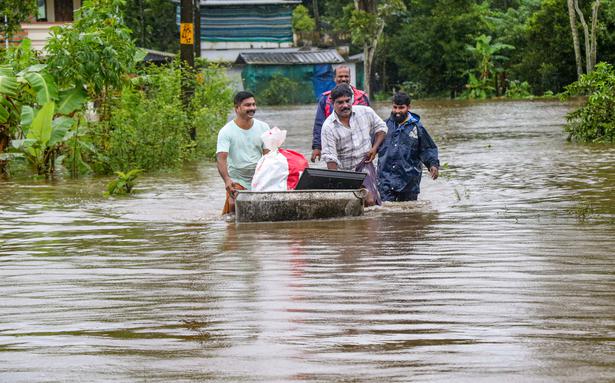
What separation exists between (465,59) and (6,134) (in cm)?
4273

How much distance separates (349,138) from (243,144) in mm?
1099

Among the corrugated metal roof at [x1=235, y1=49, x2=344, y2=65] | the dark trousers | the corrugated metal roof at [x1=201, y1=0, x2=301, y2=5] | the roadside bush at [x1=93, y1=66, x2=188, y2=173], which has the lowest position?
the dark trousers

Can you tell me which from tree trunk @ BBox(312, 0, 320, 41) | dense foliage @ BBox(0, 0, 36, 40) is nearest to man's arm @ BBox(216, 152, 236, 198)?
dense foliage @ BBox(0, 0, 36, 40)

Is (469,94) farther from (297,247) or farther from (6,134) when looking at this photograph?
(297,247)

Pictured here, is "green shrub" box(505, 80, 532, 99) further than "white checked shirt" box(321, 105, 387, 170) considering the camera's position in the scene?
Yes

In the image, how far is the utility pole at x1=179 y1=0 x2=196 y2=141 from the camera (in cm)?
2125

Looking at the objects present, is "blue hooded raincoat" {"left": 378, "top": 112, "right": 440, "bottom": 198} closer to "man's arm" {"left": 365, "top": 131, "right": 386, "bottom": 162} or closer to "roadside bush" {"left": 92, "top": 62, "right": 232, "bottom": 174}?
"man's arm" {"left": 365, "top": 131, "right": 386, "bottom": 162}

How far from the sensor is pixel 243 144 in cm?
1207

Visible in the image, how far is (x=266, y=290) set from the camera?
7.31 metres

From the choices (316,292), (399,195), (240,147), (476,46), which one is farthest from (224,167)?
(476,46)

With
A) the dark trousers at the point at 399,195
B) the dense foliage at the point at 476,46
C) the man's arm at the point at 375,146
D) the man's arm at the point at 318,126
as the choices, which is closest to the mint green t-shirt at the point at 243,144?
the man's arm at the point at 375,146

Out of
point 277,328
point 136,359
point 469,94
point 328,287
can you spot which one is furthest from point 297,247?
point 469,94

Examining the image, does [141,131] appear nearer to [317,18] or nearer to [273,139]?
[273,139]

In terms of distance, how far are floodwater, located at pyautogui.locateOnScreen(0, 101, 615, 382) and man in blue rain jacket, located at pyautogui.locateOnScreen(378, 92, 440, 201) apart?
9.7 inches
